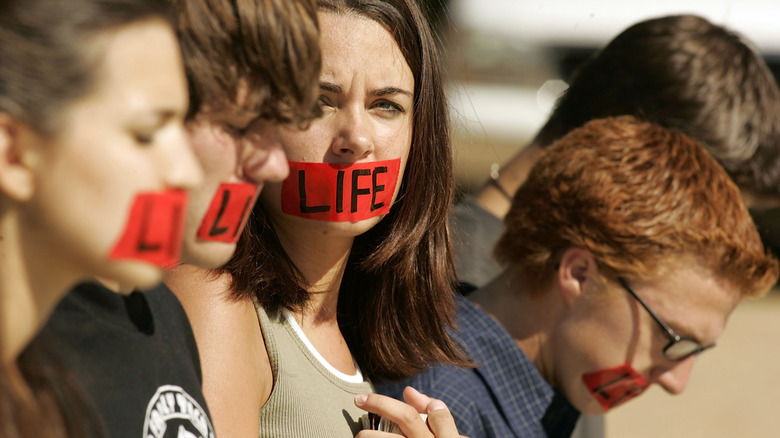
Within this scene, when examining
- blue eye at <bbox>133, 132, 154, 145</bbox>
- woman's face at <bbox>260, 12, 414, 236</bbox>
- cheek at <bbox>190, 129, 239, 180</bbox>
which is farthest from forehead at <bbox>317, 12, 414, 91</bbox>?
blue eye at <bbox>133, 132, 154, 145</bbox>

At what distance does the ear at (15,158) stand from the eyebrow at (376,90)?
0.99 metres

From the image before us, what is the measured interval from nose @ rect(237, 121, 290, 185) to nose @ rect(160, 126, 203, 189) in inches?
8.6

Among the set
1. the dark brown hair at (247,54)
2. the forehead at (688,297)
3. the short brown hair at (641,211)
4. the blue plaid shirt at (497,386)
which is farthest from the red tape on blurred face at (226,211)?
the forehead at (688,297)

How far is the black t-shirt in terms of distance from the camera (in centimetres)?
115

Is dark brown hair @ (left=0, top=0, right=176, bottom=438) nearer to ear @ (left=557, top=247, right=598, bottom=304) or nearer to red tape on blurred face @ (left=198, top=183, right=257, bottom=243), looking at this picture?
red tape on blurred face @ (left=198, top=183, right=257, bottom=243)

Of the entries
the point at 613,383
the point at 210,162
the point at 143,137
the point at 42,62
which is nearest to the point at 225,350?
the point at 210,162

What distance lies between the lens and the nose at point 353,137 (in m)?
1.80

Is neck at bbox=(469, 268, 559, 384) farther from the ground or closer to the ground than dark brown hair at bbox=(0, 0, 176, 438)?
closer to the ground

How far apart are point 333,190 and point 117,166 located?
92 cm

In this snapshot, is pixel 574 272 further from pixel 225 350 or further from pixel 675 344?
pixel 225 350

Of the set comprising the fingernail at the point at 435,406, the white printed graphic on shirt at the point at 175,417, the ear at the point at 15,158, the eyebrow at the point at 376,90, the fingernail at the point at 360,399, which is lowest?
the fingernail at the point at 435,406

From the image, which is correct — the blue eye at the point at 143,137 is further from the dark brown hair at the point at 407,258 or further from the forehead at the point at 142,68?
the dark brown hair at the point at 407,258

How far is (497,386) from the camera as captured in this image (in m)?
2.44

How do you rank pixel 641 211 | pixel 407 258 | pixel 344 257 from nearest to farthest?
pixel 344 257
pixel 407 258
pixel 641 211
